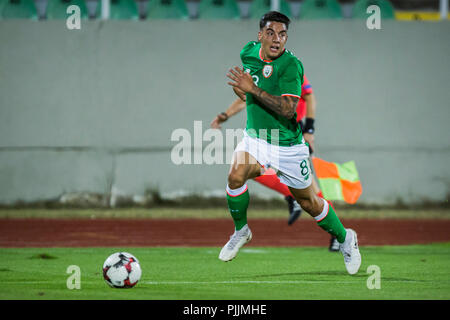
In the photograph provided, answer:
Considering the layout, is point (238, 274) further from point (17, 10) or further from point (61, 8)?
point (17, 10)

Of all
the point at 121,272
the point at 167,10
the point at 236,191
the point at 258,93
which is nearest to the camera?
the point at 121,272

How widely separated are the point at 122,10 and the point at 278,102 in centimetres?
1067

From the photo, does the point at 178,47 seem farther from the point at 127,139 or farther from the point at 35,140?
the point at 35,140

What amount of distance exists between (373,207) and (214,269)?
806 centimetres

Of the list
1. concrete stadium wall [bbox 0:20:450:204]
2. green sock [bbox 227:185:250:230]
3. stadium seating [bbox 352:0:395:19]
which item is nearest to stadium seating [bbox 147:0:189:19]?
concrete stadium wall [bbox 0:20:450:204]

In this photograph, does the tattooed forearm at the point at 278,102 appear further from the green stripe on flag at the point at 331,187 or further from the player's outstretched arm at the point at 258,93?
the green stripe on flag at the point at 331,187

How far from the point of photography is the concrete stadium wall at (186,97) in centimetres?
1471

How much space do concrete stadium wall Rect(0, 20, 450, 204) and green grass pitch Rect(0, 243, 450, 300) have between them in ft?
17.1

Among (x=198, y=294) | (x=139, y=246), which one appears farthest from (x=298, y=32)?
(x=198, y=294)

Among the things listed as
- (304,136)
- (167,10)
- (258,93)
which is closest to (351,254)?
(258,93)

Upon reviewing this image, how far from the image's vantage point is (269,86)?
5.98 meters

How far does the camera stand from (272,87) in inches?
235

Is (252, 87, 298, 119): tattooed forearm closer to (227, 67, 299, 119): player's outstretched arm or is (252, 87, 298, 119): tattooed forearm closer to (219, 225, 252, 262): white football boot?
(227, 67, 299, 119): player's outstretched arm

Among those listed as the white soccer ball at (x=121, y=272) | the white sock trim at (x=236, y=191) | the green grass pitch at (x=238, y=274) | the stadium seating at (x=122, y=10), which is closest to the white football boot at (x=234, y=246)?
the green grass pitch at (x=238, y=274)
